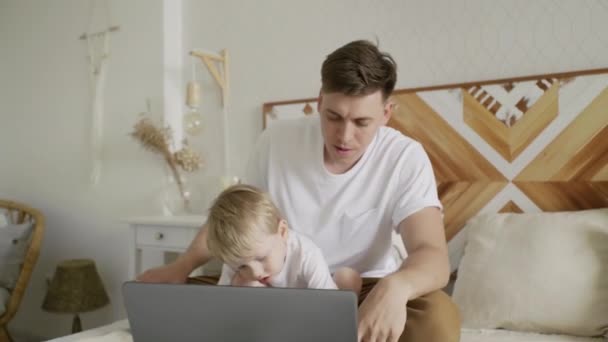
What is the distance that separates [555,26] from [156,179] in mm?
2034

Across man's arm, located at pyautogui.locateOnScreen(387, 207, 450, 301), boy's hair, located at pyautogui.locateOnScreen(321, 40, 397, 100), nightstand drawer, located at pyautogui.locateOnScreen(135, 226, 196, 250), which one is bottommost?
nightstand drawer, located at pyautogui.locateOnScreen(135, 226, 196, 250)

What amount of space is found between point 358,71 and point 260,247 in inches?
18.5

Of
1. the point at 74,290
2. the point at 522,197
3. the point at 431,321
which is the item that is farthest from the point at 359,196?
the point at 74,290

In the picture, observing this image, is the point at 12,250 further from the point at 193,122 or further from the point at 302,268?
the point at 302,268

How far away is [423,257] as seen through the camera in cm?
114

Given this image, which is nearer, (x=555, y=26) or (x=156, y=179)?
(x=555, y=26)

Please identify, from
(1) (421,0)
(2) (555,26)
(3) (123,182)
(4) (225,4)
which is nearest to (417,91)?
(1) (421,0)

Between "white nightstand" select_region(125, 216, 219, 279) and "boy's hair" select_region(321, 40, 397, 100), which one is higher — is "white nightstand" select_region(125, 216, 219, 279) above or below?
below

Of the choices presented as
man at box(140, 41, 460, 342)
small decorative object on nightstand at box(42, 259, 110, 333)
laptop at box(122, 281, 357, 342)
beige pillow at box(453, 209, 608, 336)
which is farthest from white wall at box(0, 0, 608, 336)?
laptop at box(122, 281, 357, 342)

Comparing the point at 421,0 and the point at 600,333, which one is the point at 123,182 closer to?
the point at 421,0

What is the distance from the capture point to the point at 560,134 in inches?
74.7

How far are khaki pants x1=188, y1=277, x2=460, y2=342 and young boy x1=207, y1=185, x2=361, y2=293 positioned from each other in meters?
0.20

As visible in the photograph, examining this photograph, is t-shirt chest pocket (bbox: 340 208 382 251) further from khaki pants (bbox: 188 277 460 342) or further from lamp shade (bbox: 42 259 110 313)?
lamp shade (bbox: 42 259 110 313)

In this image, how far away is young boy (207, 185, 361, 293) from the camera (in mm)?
1159
